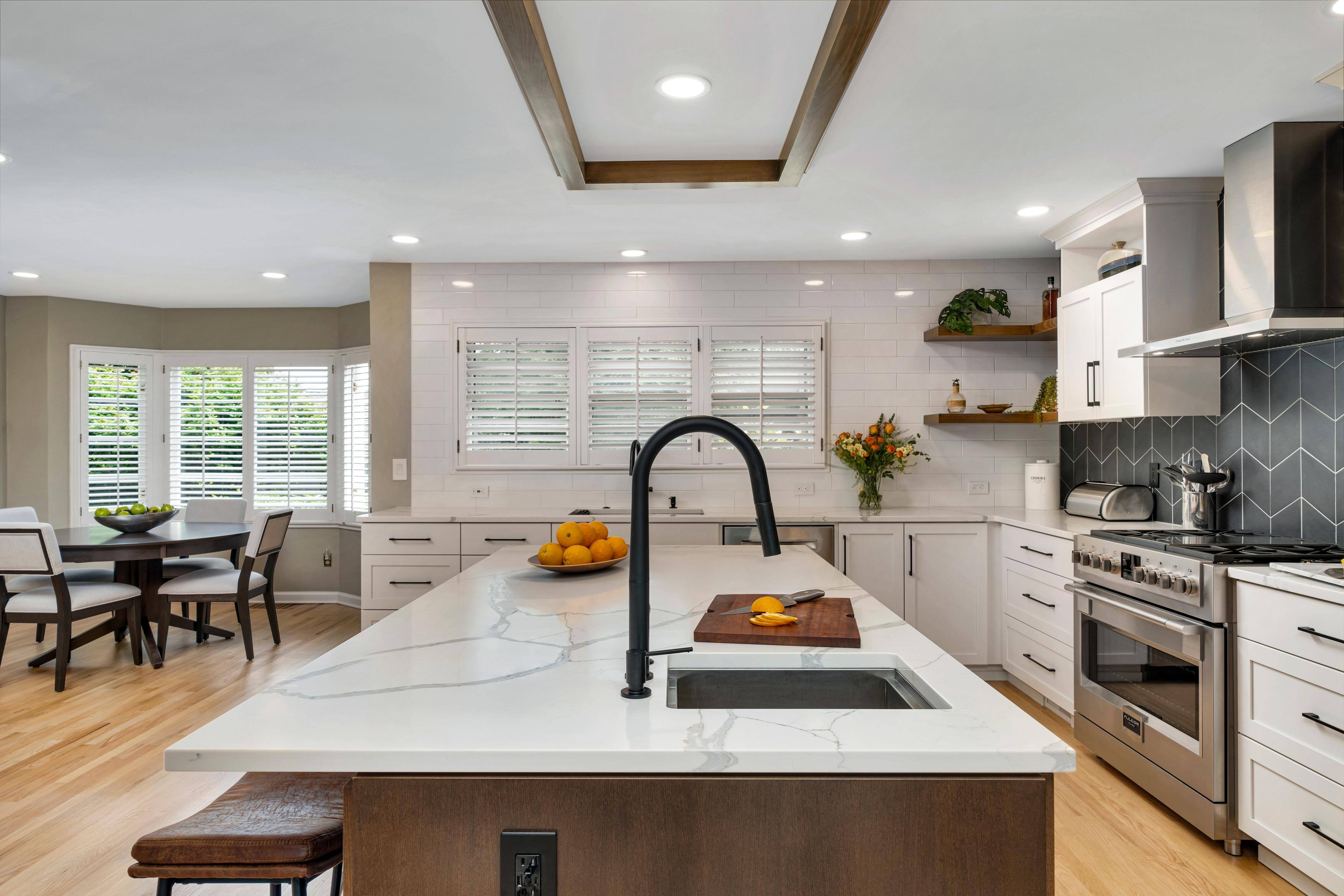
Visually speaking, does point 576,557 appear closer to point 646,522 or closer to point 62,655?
point 646,522

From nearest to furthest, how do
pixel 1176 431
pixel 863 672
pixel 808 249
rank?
1. pixel 863 672
2. pixel 1176 431
3. pixel 808 249

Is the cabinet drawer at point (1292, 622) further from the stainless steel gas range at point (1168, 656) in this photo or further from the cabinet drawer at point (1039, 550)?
the cabinet drawer at point (1039, 550)

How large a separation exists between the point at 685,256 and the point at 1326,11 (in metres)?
3.01

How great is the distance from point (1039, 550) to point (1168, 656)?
1058 mm

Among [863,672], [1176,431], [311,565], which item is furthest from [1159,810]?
[311,565]

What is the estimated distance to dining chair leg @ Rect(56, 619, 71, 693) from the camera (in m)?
3.89

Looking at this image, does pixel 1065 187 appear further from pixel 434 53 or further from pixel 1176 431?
pixel 434 53

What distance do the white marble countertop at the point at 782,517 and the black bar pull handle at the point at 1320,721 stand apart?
5.51 feet

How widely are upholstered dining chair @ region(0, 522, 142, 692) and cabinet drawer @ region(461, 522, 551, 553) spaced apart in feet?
6.32

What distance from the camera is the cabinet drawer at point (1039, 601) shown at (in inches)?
133

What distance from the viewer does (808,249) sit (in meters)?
4.34

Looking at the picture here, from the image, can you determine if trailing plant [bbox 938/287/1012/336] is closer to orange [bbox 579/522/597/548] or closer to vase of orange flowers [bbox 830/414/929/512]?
vase of orange flowers [bbox 830/414/929/512]

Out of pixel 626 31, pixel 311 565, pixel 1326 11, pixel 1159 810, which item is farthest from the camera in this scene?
pixel 311 565

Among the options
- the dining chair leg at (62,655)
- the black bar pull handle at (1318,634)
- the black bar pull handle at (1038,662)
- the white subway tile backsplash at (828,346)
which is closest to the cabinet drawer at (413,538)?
the white subway tile backsplash at (828,346)
